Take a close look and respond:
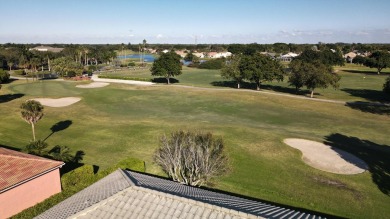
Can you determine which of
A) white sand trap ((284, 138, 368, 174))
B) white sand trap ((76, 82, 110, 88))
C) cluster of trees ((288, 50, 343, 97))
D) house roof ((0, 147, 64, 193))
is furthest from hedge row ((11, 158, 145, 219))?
white sand trap ((76, 82, 110, 88))

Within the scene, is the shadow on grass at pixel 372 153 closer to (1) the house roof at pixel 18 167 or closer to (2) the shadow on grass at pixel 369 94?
(1) the house roof at pixel 18 167

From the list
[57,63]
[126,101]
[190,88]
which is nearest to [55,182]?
[126,101]

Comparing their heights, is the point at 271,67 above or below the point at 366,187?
above

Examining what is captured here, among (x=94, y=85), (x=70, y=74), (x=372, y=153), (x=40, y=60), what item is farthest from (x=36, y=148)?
(x=40, y=60)

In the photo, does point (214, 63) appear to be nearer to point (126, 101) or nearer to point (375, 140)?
point (126, 101)

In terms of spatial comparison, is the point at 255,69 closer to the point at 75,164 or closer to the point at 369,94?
the point at 369,94

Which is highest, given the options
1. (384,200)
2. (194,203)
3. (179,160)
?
(194,203)

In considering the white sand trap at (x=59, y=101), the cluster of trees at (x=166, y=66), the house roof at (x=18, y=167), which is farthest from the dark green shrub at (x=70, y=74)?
the house roof at (x=18, y=167)
